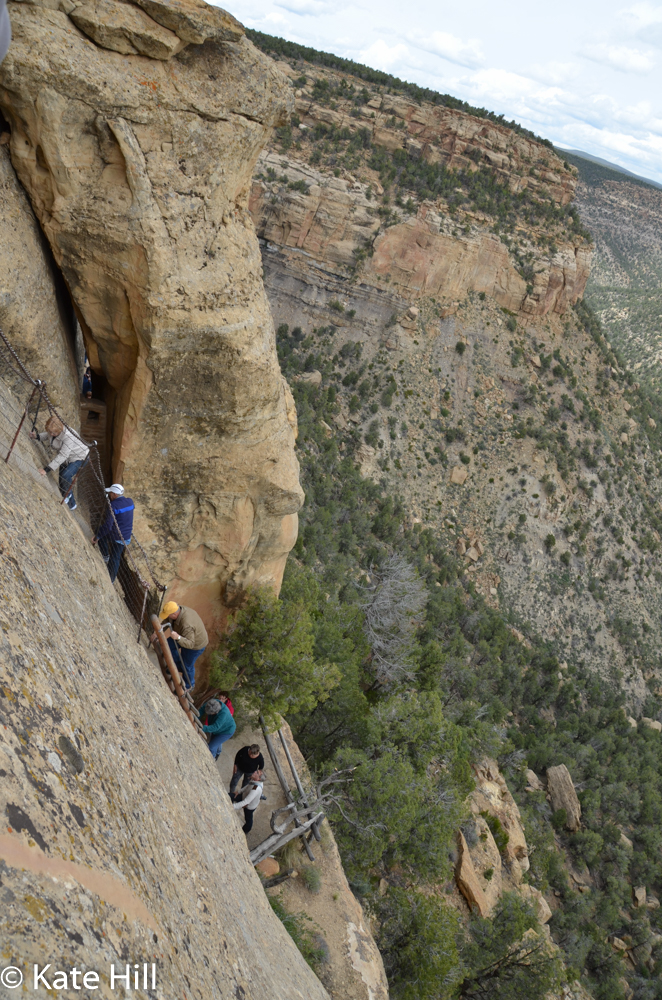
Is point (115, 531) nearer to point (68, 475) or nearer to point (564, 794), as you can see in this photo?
point (68, 475)

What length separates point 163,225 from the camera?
33.3 ft

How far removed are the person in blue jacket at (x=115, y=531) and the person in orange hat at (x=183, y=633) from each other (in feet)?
4.56

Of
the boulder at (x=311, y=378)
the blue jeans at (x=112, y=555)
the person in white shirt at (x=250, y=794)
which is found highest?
the blue jeans at (x=112, y=555)

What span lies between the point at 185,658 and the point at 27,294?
22.9 feet

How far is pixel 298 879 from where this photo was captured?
13570 mm

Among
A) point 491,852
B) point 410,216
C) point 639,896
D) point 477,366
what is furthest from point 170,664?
point 410,216

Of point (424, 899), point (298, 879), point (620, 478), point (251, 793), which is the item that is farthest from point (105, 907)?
point (620, 478)

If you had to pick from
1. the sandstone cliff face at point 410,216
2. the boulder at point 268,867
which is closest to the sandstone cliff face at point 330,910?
the boulder at point 268,867

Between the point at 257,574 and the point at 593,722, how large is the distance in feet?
106

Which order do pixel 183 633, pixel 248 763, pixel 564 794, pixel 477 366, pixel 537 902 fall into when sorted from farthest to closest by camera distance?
pixel 477 366, pixel 564 794, pixel 537 902, pixel 248 763, pixel 183 633

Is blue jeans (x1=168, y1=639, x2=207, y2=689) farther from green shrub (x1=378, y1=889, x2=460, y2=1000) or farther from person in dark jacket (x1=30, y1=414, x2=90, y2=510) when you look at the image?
green shrub (x1=378, y1=889, x2=460, y2=1000)

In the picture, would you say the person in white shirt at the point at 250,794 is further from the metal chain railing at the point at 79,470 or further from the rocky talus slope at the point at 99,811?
the metal chain railing at the point at 79,470

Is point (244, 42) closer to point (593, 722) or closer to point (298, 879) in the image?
point (298, 879)

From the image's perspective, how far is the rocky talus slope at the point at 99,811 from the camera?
4.25 m
